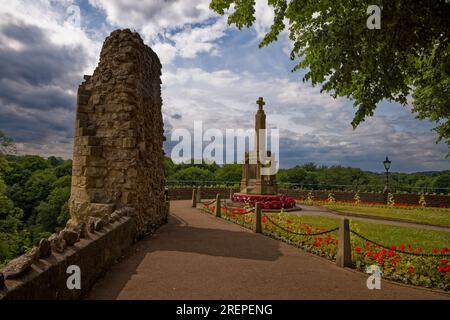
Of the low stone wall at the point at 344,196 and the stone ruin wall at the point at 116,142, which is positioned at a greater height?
the stone ruin wall at the point at 116,142

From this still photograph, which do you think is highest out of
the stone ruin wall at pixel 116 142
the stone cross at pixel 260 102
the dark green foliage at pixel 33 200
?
the stone cross at pixel 260 102

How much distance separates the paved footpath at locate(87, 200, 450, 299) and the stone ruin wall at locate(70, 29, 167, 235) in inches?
63.0

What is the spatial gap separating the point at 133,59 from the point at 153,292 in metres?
6.72

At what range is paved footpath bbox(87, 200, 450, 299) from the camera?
4.55m

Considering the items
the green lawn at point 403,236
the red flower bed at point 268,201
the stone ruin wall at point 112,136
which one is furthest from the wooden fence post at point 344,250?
the red flower bed at point 268,201

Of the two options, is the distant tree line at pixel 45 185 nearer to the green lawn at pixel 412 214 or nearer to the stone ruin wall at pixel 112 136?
the green lawn at pixel 412 214

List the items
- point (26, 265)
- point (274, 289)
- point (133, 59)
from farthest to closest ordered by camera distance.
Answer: point (133, 59), point (274, 289), point (26, 265)

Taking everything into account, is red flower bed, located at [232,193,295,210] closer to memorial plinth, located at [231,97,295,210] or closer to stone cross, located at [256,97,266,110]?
memorial plinth, located at [231,97,295,210]

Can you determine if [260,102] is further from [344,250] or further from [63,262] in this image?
[63,262]

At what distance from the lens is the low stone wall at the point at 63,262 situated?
2842mm

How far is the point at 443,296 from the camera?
5.00 metres

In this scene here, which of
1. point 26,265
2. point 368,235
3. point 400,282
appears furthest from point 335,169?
point 26,265

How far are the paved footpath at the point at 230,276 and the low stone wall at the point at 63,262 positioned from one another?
35 centimetres
